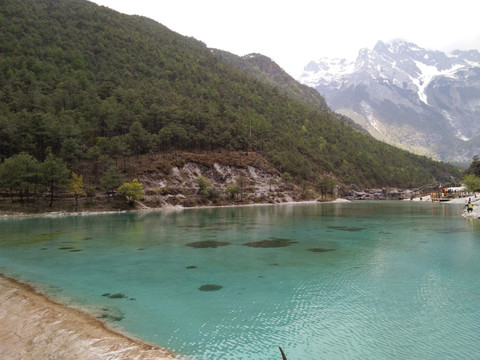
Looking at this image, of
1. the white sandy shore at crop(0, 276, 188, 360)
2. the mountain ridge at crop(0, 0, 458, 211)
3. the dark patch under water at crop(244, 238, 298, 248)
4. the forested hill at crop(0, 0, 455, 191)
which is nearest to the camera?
the white sandy shore at crop(0, 276, 188, 360)

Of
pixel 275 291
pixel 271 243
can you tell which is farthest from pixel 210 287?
pixel 271 243

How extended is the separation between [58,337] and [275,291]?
39.6 feet

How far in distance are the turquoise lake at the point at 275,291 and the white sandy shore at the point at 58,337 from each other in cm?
106

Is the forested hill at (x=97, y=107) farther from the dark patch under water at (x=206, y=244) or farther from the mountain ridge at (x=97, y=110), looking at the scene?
the dark patch under water at (x=206, y=244)

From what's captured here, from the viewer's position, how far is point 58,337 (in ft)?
41.2

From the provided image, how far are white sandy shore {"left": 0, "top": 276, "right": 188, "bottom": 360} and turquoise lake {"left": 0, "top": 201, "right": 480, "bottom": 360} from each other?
1.06 metres

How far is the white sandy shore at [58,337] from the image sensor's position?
37.1 ft

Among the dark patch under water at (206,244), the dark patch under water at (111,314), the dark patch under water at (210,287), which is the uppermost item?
the dark patch under water at (111,314)

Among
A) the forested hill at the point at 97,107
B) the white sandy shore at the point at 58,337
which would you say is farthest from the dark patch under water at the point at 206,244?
the forested hill at the point at 97,107

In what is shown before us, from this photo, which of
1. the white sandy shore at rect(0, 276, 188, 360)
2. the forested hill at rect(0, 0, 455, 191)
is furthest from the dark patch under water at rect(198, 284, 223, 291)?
the forested hill at rect(0, 0, 455, 191)

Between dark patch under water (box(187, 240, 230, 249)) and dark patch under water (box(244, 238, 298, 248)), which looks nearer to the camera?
dark patch under water (box(187, 240, 230, 249))

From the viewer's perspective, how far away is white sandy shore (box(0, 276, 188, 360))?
1130cm

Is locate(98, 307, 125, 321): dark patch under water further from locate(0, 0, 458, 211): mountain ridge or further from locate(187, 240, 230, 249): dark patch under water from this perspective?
locate(0, 0, 458, 211): mountain ridge

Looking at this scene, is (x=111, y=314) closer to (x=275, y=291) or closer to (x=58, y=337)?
(x=58, y=337)
